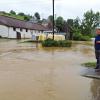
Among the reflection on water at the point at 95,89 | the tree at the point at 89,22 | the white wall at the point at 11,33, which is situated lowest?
the reflection on water at the point at 95,89

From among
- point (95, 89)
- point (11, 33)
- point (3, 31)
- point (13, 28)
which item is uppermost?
point (13, 28)

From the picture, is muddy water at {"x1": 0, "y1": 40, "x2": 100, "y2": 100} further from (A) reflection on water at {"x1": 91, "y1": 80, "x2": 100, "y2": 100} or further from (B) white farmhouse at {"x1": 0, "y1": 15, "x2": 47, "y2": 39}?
(B) white farmhouse at {"x1": 0, "y1": 15, "x2": 47, "y2": 39}

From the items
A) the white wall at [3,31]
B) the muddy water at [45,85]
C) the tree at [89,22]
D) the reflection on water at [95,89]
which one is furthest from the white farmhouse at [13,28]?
the reflection on water at [95,89]

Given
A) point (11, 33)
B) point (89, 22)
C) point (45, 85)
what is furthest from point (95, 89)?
point (89, 22)

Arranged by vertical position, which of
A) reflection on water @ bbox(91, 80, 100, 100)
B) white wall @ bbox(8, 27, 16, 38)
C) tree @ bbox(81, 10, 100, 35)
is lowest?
reflection on water @ bbox(91, 80, 100, 100)

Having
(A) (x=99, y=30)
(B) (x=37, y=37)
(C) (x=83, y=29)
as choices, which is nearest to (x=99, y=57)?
(A) (x=99, y=30)

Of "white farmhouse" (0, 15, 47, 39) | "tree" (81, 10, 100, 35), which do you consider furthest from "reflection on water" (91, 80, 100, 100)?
"tree" (81, 10, 100, 35)

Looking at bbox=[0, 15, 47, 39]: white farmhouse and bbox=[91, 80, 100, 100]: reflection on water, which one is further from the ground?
bbox=[0, 15, 47, 39]: white farmhouse

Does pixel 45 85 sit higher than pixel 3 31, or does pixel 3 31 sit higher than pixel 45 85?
pixel 3 31

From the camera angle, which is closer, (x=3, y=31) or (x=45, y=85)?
(x=45, y=85)

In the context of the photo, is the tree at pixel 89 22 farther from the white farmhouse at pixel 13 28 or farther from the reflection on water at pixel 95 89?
the reflection on water at pixel 95 89

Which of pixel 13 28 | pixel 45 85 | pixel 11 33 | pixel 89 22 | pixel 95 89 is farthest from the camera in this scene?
pixel 89 22

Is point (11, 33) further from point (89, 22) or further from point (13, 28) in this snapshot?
point (89, 22)

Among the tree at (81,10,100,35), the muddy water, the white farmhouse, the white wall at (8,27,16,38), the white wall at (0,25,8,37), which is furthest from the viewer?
the tree at (81,10,100,35)
